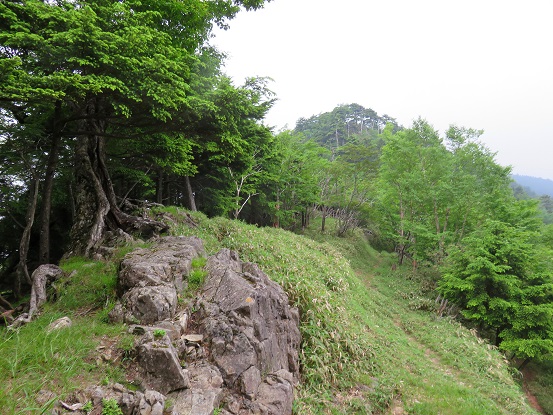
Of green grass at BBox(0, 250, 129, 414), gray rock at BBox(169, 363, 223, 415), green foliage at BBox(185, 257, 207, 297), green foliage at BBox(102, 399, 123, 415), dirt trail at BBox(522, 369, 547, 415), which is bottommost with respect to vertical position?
dirt trail at BBox(522, 369, 547, 415)

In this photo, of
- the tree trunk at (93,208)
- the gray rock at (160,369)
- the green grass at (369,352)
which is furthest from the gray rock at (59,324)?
the green grass at (369,352)

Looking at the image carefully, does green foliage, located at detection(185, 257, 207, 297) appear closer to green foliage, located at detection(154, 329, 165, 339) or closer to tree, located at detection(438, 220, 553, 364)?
green foliage, located at detection(154, 329, 165, 339)

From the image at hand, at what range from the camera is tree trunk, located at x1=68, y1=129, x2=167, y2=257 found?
7.55 metres

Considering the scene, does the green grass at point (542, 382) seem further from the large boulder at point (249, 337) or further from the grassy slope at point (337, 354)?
the large boulder at point (249, 337)

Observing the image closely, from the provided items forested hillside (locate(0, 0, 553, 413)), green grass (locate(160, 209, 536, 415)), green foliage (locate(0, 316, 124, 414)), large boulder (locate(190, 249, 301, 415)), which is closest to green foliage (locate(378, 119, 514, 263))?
forested hillside (locate(0, 0, 553, 413))

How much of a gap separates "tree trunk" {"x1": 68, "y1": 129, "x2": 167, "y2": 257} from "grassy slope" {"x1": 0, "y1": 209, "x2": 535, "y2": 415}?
35.4 inches

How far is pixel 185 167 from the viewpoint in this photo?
9500 millimetres

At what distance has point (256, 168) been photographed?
64.8 feet

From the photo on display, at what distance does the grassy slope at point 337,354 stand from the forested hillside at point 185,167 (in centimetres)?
71

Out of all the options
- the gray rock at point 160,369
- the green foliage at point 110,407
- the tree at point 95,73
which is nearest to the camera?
the green foliage at point 110,407

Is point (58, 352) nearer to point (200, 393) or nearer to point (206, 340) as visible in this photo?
point (200, 393)

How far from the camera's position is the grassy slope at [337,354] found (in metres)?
3.56

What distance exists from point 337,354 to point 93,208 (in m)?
7.90

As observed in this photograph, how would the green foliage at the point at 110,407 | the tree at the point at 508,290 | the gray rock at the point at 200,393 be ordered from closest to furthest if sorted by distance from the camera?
the green foliage at the point at 110,407 < the gray rock at the point at 200,393 < the tree at the point at 508,290
